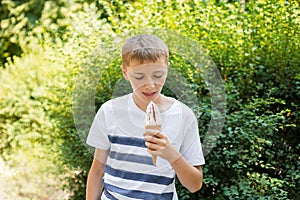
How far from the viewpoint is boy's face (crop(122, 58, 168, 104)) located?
1731 mm

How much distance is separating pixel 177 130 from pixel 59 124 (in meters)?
2.42

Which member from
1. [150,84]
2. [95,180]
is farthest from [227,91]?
[150,84]

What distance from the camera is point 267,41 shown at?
3.69 metres

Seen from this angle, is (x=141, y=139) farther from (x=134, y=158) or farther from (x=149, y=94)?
(x=149, y=94)

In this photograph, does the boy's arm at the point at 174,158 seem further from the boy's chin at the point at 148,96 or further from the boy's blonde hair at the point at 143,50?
the boy's blonde hair at the point at 143,50

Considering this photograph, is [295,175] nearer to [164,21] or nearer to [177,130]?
[164,21]

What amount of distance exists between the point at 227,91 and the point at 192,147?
1.50 meters

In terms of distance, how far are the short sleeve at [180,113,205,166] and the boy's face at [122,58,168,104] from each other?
17 centimetres

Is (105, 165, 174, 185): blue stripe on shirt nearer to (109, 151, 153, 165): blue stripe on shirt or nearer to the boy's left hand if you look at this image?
(109, 151, 153, 165): blue stripe on shirt

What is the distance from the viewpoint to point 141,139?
1901mm

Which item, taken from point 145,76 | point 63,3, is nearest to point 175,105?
point 145,76

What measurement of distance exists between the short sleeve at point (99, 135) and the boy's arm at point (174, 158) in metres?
0.27

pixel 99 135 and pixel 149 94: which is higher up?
pixel 149 94

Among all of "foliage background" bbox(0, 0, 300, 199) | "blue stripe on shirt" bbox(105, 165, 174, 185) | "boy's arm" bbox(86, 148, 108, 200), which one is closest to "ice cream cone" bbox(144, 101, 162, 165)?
"blue stripe on shirt" bbox(105, 165, 174, 185)
